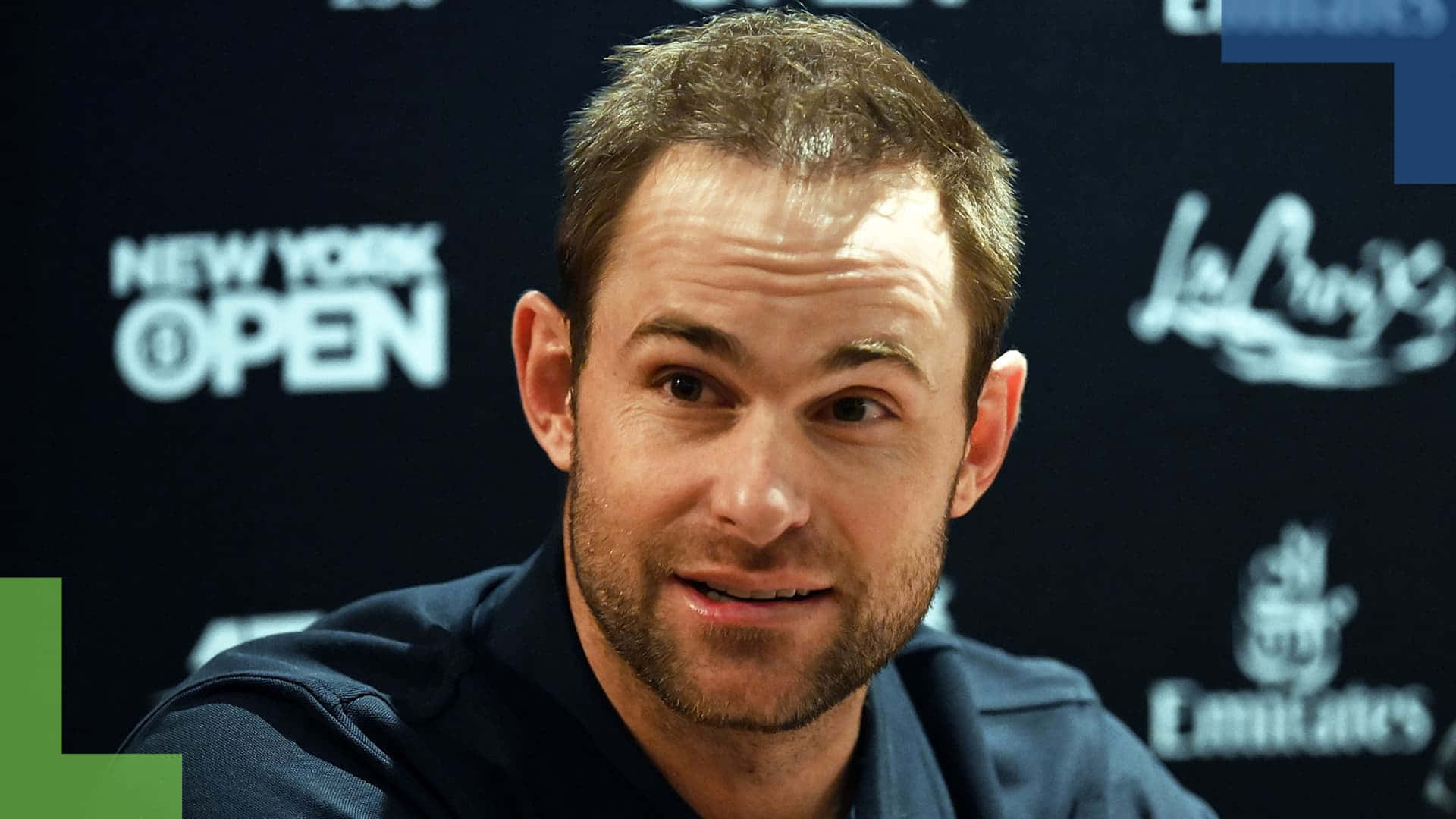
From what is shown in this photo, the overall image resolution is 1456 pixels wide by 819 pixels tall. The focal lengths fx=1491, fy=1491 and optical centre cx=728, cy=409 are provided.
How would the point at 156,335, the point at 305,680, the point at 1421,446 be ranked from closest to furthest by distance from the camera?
the point at 305,680 < the point at 156,335 < the point at 1421,446

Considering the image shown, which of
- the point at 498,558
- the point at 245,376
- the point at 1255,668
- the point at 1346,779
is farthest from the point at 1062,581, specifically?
the point at 245,376

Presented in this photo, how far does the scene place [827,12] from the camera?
2090 mm

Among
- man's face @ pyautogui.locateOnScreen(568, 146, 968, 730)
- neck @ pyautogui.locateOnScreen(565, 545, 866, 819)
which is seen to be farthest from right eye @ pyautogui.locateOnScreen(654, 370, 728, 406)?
neck @ pyautogui.locateOnScreen(565, 545, 866, 819)

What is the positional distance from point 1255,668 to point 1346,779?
0.22m

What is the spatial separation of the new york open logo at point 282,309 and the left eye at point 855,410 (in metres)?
0.82

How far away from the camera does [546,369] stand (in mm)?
1535

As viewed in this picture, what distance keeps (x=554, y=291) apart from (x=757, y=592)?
0.80 metres

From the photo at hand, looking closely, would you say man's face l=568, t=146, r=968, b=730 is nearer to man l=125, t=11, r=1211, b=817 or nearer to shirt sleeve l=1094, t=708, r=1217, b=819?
man l=125, t=11, r=1211, b=817

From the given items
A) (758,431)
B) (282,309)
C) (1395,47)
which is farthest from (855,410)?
(1395,47)

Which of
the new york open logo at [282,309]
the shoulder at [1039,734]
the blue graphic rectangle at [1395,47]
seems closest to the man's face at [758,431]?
the shoulder at [1039,734]

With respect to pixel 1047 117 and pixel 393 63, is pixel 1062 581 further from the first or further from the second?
pixel 393 63

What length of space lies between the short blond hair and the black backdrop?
0.53m

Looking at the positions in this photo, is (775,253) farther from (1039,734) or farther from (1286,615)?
(1286,615)

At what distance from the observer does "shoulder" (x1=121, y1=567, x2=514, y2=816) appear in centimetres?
129
